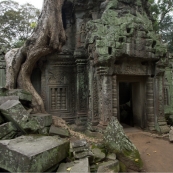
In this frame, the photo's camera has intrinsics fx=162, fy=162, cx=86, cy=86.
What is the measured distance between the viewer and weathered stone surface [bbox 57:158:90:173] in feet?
8.19

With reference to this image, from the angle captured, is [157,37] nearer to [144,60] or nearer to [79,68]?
[144,60]

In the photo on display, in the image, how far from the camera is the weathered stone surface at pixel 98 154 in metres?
3.02

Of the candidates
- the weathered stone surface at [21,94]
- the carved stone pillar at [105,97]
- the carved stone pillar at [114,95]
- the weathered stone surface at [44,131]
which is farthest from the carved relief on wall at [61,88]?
the weathered stone surface at [44,131]

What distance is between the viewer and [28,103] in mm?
5195

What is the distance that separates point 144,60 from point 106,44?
1.59 meters

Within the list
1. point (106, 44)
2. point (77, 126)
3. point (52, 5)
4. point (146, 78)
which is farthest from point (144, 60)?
point (52, 5)

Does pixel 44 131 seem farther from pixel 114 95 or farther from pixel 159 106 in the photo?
pixel 159 106

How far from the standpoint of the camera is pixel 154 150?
403 cm

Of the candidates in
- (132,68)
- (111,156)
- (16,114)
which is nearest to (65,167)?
(111,156)

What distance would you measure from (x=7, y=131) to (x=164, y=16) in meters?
16.0

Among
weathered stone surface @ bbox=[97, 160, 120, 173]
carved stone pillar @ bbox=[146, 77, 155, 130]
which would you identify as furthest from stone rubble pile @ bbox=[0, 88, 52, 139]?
carved stone pillar @ bbox=[146, 77, 155, 130]

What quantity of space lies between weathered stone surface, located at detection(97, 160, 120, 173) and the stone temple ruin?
83.6 inches

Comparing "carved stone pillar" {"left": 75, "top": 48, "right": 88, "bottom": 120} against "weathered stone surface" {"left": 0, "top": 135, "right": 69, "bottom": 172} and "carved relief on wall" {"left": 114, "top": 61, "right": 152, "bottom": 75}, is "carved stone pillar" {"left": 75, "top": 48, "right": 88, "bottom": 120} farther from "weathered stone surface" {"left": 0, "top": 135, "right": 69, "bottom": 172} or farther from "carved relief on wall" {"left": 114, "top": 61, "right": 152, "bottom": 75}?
"weathered stone surface" {"left": 0, "top": 135, "right": 69, "bottom": 172}

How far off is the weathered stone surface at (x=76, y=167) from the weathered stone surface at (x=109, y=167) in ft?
0.83
